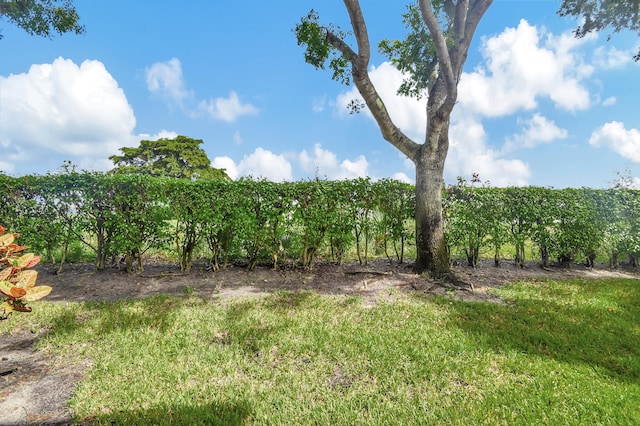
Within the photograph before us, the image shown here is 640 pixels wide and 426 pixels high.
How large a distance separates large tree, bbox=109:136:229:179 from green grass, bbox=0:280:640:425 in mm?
30286

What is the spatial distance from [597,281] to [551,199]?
213cm

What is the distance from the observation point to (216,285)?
6234 millimetres

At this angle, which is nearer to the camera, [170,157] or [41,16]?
[41,16]

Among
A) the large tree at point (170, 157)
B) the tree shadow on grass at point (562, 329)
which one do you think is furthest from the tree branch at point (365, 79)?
the large tree at point (170, 157)

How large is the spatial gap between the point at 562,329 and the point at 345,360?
312 centimetres

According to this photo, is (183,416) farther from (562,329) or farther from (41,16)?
(41,16)

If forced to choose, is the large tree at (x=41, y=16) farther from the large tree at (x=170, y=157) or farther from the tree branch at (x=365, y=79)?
the large tree at (x=170, y=157)

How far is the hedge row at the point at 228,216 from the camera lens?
6680 millimetres

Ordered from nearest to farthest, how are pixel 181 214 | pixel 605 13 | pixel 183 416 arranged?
pixel 183 416, pixel 181 214, pixel 605 13

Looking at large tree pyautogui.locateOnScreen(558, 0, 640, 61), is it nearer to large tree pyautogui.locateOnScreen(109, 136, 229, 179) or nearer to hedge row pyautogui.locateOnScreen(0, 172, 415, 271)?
hedge row pyautogui.locateOnScreen(0, 172, 415, 271)

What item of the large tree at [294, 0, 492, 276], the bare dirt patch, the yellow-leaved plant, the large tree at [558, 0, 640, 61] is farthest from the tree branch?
the large tree at [558, 0, 640, 61]

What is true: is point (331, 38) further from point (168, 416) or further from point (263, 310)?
point (168, 416)

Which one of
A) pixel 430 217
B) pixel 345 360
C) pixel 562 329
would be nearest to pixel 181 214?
pixel 345 360

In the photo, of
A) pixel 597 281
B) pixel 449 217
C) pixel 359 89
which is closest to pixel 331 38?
pixel 359 89
